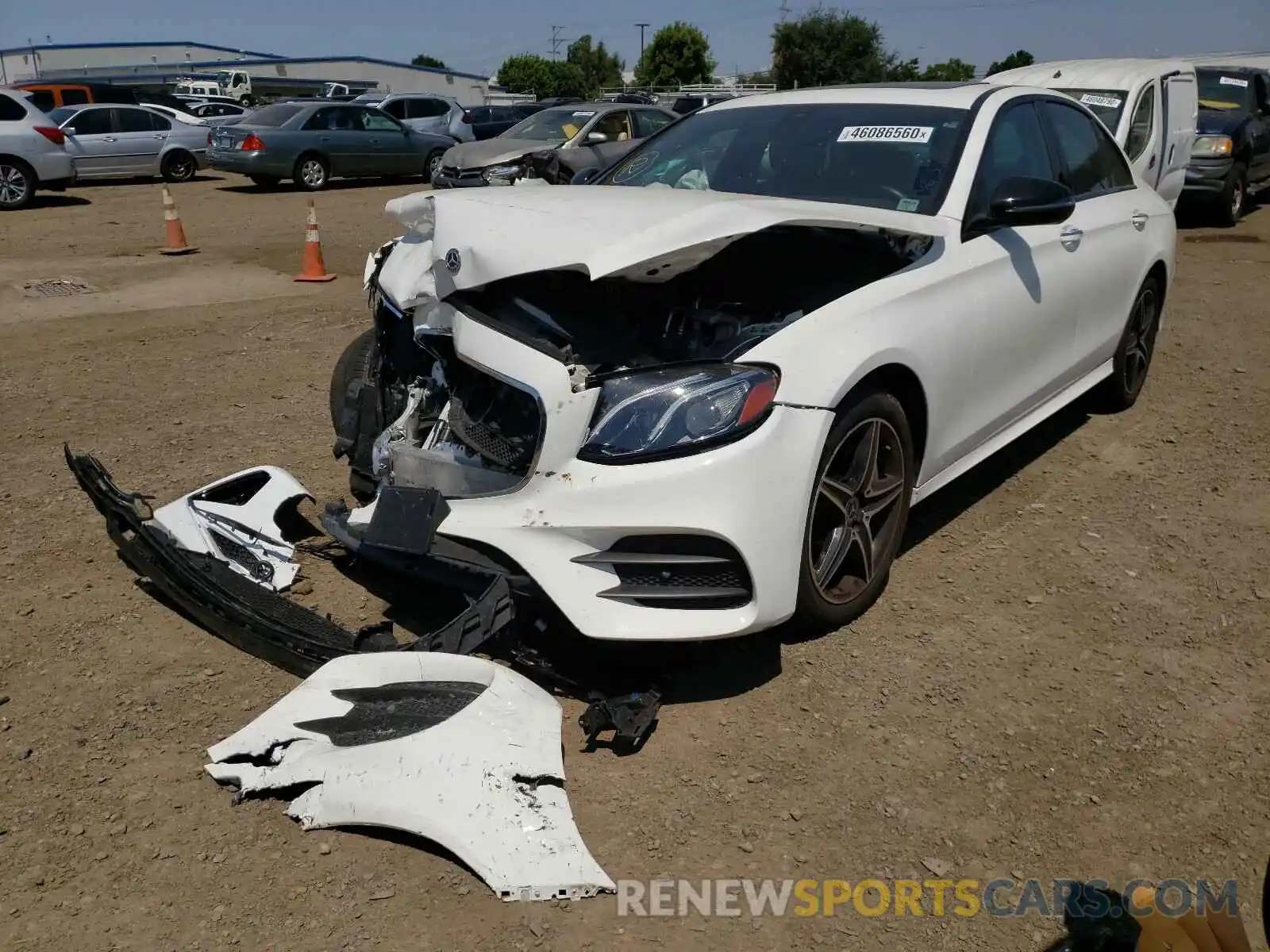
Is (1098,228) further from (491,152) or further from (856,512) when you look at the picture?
(491,152)

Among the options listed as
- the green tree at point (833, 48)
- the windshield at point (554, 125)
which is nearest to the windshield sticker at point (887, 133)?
the windshield at point (554, 125)

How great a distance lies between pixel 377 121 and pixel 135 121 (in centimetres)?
421

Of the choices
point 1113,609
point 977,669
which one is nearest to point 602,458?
point 977,669

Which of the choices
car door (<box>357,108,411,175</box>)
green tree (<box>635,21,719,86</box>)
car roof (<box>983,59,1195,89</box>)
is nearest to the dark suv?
car roof (<box>983,59,1195,89</box>)

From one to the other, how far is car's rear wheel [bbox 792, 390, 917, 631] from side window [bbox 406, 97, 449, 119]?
21651 millimetres

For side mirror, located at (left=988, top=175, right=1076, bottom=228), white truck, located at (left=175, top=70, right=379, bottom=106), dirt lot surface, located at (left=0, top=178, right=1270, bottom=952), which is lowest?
dirt lot surface, located at (left=0, top=178, right=1270, bottom=952)

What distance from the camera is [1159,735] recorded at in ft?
10.1

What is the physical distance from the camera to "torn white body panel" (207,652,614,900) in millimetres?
2418

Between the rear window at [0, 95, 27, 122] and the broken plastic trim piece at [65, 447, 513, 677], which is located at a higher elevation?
the rear window at [0, 95, 27, 122]

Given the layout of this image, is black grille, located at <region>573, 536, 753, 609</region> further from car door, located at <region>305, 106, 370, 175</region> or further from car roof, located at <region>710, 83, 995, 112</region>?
car door, located at <region>305, 106, 370, 175</region>

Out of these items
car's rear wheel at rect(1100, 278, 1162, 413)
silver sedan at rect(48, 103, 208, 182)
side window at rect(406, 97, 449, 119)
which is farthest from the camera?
side window at rect(406, 97, 449, 119)

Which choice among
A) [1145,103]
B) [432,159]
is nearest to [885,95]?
[1145,103]

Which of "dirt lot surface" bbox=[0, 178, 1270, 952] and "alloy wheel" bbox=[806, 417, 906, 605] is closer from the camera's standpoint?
"dirt lot surface" bbox=[0, 178, 1270, 952]

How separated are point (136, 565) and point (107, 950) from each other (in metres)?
1.45
